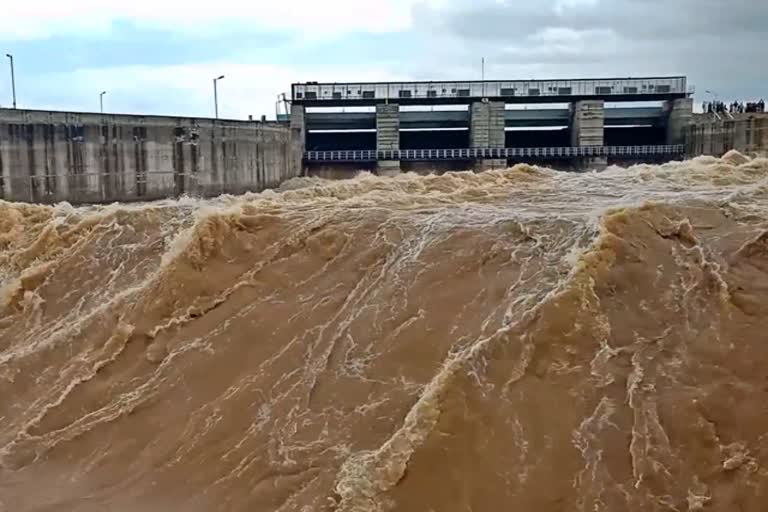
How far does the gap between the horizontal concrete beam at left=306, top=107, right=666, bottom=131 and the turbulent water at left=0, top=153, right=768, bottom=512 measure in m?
28.8

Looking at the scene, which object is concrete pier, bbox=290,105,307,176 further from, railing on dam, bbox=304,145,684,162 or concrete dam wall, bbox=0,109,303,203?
railing on dam, bbox=304,145,684,162

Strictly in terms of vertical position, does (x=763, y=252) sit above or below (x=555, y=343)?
above

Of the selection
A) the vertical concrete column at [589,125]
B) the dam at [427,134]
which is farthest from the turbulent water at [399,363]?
the vertical concrete column at [589,125]

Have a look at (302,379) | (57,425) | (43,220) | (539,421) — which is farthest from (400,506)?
(43,220)

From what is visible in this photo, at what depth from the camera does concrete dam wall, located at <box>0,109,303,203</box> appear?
2597 centimetres

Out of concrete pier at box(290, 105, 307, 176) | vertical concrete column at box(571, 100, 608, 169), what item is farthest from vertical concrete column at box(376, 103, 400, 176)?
vertical concrete column at box(571, 100, 608, 169)

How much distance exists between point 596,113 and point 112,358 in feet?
109

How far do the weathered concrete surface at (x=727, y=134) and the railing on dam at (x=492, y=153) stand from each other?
107 cm

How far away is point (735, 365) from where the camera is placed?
22.1 feet

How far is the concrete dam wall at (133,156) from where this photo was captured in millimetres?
25969

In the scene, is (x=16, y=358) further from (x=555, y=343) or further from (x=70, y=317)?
(x=555, y=343)

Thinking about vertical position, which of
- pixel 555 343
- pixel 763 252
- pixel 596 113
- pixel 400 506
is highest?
pixel 596 113

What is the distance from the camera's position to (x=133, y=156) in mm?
29844

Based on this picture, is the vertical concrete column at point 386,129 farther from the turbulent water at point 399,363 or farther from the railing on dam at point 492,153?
the turbulent water at point 399,363
